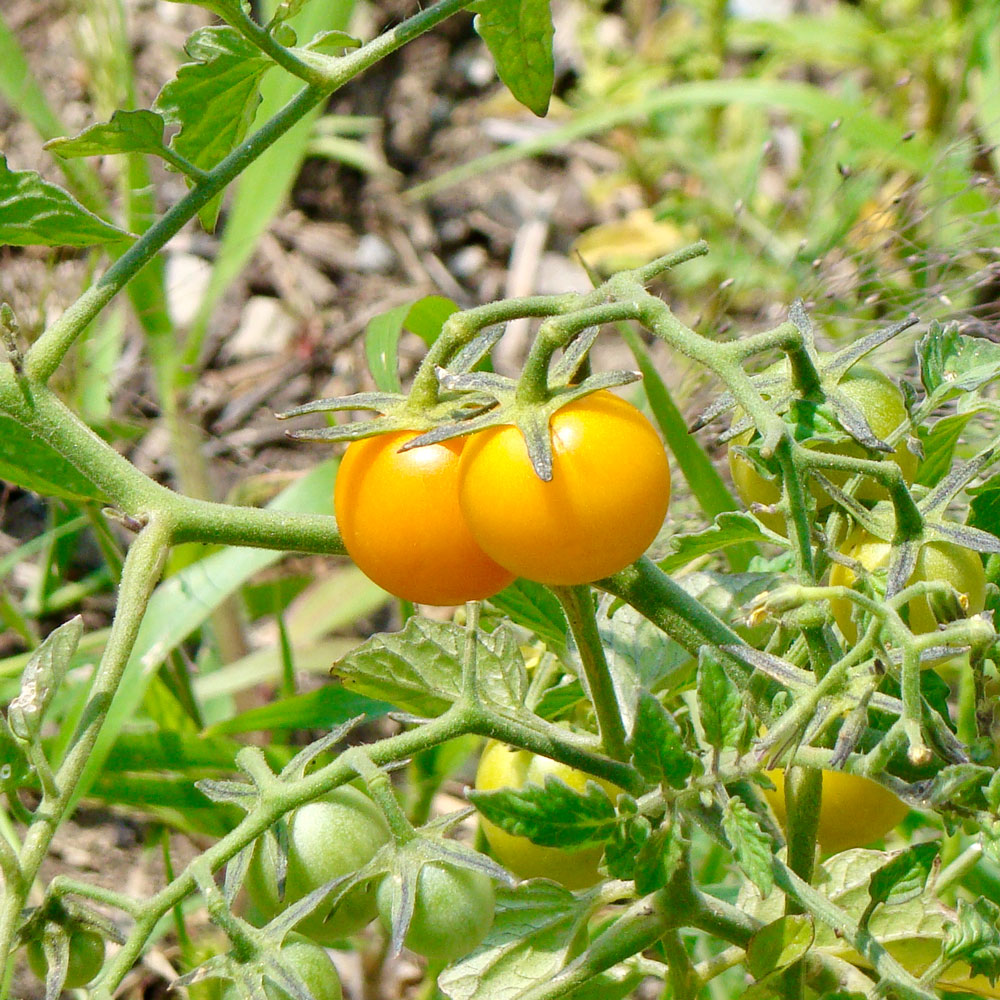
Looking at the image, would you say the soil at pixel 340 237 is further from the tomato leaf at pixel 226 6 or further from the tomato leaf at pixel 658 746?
the tomato leaf at pixel 658 746

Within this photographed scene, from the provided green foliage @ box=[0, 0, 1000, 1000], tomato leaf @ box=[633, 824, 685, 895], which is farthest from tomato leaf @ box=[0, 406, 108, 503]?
tomato leaf @ box=[633, 824, 685, 895]

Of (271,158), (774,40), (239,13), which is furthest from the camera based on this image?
(774,40)

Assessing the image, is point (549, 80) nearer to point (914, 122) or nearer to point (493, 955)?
point (493, 955)

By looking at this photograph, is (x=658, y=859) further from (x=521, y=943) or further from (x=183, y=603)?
(x=183, y=603)

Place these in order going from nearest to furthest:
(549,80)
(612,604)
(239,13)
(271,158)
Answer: (239,13), (549,80), (612,604), (271,158)

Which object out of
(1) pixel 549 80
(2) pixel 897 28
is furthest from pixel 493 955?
(2) pixel 897 28

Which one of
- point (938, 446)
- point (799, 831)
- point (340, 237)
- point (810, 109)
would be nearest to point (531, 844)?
point (799, 831)

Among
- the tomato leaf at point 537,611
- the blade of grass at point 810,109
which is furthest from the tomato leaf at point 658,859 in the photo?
the blade of grass at point 810,109
